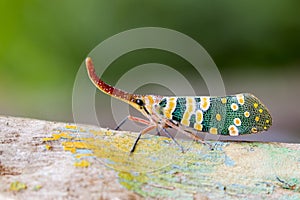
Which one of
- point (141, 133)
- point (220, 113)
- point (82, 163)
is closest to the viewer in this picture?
point (82, 163)

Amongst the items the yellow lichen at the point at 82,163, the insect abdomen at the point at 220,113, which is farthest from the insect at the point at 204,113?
the yellow lichen at the point at 82,163

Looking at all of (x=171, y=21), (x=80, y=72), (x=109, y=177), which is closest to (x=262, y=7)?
(x=171, y=21)

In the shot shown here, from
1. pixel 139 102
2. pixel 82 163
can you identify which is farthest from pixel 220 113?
pixel 82 163

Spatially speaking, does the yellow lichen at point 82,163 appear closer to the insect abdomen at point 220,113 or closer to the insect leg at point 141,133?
the insect leg at point 141,133

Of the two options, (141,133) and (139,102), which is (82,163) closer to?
(141,133)

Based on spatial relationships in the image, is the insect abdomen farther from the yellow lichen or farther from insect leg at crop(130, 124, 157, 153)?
the yellow lichen
